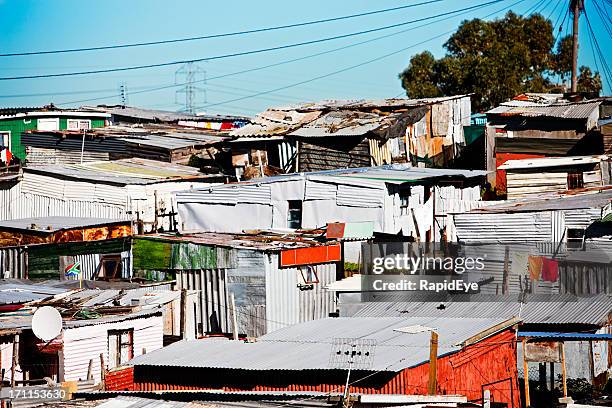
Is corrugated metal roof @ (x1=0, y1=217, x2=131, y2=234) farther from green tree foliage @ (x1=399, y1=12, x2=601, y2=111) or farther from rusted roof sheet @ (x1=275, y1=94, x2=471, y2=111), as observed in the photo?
green tree foliage @ (x1=399, y1=12, x2=601, y2=111)

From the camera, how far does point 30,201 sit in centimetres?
3033

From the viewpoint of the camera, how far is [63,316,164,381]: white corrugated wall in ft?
59.8

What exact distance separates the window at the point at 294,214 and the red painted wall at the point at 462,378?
36.5ft

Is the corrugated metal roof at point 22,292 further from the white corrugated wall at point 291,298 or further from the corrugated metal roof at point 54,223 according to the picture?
the white corrugated wall at point 291,298

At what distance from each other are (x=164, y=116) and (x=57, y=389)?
35816 mm

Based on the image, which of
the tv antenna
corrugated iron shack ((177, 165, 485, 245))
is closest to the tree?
corrugated iron shack ((177, 165, 485, 245))

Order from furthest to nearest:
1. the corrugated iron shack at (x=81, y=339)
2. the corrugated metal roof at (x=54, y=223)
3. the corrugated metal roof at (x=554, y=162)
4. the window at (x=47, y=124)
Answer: the window at (x=47, y=124) → the corrugated metal roof at (x=554, y=162) → the corrugated metal roof at (x=54, y=223) → the corrugated iron shack at (x=81, y=339)

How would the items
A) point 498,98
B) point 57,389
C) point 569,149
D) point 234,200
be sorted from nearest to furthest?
point 57,389 < point 234,200 < point 569,149 < point 498,98

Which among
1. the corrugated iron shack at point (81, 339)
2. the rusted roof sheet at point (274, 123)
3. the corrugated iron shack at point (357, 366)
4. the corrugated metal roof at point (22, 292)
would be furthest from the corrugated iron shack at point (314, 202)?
the corrugated iron shack at point (357, 366)

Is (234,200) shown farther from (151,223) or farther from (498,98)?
(498,98)

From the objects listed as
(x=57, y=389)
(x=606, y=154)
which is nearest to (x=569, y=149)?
(x=606, y=154)

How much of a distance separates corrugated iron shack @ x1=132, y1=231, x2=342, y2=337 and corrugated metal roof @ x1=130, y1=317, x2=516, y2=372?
409 cm

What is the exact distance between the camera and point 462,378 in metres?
15.5

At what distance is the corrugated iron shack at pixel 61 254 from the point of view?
24.3 m
